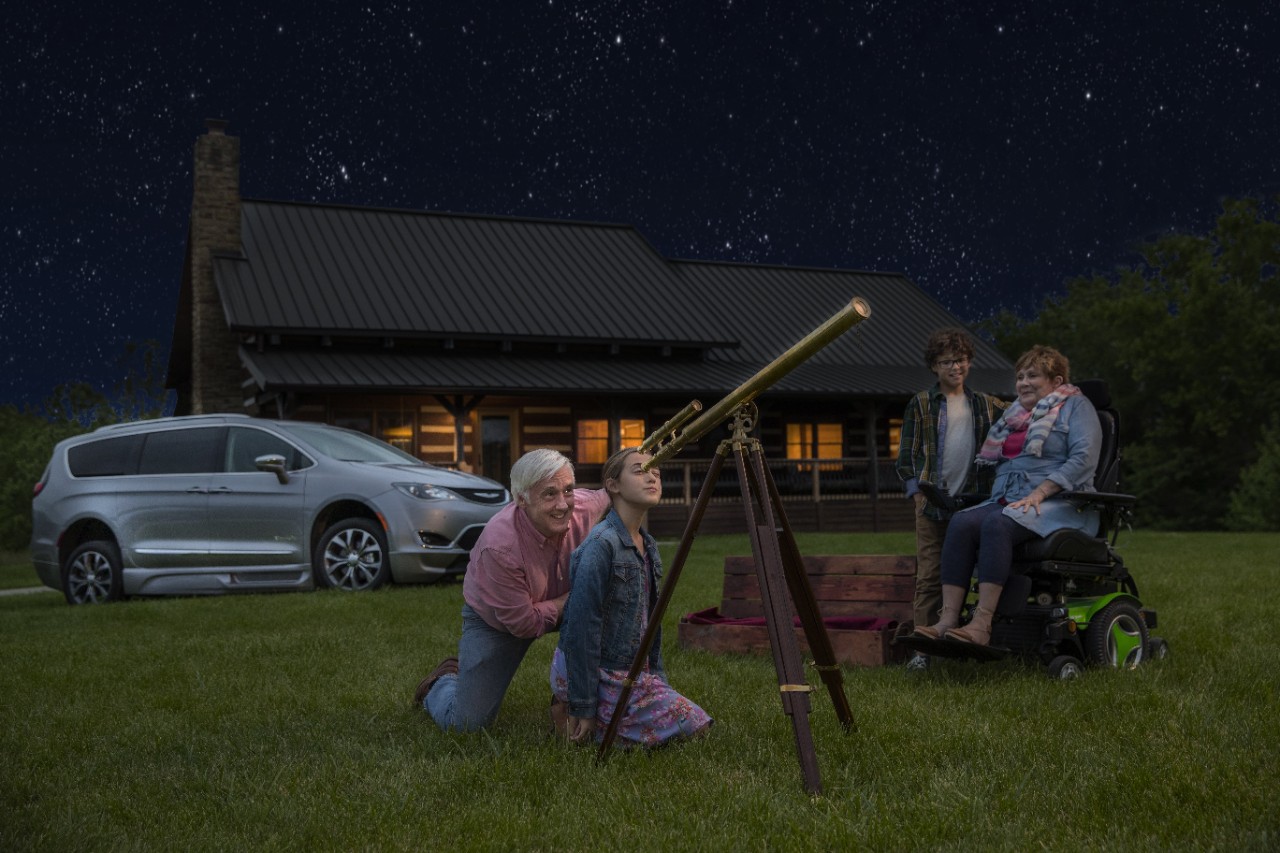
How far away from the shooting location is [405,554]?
1170 centimetres

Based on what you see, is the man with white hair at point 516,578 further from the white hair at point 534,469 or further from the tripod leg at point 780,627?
the tripod leg at point 780,627

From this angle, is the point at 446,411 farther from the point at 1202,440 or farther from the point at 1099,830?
the point at 1202,440

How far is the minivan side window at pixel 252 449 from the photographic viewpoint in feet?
40.2

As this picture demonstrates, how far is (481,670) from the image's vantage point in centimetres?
508

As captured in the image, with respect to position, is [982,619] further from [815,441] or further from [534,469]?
[815,441]

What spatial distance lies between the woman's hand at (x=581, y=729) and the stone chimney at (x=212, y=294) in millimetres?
21475

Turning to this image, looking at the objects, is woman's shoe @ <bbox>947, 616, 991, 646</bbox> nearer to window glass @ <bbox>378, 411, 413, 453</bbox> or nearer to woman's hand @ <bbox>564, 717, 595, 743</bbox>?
woman's hand @ <bbox>564, 717, 595, 743</bbox>

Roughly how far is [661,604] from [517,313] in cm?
2143

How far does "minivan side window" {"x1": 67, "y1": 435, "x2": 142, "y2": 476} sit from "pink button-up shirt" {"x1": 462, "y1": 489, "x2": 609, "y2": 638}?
8932 mm

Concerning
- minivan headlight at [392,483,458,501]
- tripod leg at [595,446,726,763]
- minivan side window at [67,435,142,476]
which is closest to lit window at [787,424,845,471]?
minivan headlight at [392,483,458,501]

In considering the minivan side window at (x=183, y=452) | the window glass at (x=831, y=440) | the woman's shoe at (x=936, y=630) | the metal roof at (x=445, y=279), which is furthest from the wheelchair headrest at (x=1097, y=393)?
the window glass at (x=831, y=440)

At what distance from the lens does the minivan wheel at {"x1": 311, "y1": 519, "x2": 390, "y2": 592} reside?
1185cm

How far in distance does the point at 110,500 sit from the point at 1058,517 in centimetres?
1002

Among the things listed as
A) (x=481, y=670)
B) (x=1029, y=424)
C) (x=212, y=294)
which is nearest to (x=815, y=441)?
(x=212, y=294)
